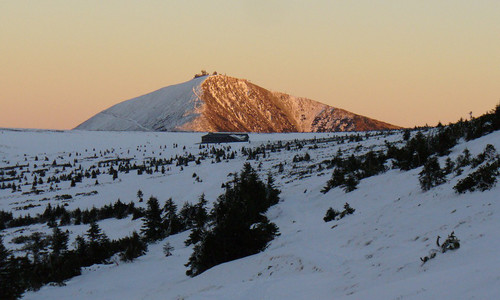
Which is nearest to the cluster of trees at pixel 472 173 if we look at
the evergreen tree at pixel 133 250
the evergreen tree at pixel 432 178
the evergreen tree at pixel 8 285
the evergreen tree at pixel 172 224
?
the evergreen tree at pixel 432 178

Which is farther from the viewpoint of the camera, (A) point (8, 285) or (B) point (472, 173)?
(A) point (8, 285)

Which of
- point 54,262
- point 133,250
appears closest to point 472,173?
point 133,250

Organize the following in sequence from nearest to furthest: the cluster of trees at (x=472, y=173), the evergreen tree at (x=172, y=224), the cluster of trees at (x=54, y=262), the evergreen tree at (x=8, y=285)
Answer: the cluster of trees at (x=472, y=173) < the evergreen tree at (x=8, y=285) < the cluster of trees at (x=54, y=262) < the evergreen tree at (x=172, y=224)

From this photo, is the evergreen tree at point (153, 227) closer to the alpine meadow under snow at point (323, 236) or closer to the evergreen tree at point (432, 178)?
the alpine meadow under snow at point (323, 236)

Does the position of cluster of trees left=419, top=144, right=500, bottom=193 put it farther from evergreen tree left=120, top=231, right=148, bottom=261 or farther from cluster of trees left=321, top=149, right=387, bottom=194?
evergreen tree left=120, top=231, right=148, bottom=261

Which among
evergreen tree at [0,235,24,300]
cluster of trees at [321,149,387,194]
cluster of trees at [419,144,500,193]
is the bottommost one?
evergreen tree at [0,235,24,300]

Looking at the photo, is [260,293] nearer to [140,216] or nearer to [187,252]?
[187,252]

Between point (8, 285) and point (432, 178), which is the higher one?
point (432, 178)

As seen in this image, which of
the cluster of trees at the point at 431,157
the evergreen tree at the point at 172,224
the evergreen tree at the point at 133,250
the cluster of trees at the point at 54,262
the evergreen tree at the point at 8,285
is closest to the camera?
the evergreen tree at the point at 8,285

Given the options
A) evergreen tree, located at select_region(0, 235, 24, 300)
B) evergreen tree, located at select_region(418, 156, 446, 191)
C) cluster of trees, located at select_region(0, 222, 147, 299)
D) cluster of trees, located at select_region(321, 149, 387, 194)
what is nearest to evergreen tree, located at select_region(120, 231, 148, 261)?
Result: cluster of trees, located at select_region(0, 222, 147, 299)

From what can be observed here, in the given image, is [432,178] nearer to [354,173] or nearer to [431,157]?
[431,157]

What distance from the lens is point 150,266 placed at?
16.5 meters

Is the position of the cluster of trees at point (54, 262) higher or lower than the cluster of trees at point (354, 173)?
lower

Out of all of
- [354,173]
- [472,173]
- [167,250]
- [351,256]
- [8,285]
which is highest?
[472,173]
